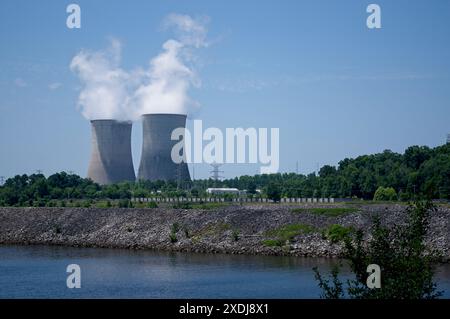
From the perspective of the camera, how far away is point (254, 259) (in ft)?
71.6

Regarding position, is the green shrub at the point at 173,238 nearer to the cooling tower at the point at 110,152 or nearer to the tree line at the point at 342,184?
the tree line at the point at 342,184

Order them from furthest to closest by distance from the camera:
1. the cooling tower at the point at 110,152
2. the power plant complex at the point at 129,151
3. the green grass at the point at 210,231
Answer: the cooling tower at the point at 110,152
the power plant complex at the point at 129,151
the green grass at the point at 210,231

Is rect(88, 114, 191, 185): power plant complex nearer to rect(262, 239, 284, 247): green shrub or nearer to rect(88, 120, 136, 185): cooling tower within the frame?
rect(88, 120, 136, 185): cooling tower

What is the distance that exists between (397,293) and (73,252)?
19.3 metres

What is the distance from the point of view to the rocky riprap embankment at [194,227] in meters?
23.5

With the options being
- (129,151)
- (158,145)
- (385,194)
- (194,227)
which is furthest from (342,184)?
(129,151)

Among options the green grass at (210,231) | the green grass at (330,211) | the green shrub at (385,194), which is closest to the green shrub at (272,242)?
the green grass at (210,231)

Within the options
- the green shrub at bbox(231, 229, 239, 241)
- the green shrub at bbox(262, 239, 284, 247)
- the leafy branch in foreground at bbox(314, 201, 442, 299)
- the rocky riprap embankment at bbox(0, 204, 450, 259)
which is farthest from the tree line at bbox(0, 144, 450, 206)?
the leafy branch in foreground at bbox(314, 201, 442, 299)

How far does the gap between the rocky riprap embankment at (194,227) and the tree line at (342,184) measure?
514 centimetres

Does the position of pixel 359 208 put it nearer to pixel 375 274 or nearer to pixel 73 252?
pixel 73 252

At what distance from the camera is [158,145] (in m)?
39.0
